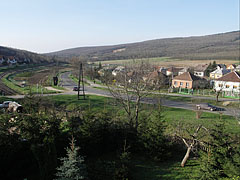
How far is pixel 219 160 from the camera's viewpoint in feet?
30.9

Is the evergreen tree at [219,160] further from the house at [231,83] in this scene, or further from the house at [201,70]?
the house at [201,70]

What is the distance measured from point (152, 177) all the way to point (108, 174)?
2.35 meters

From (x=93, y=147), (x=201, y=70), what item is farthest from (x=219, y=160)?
(x=201, y=70)

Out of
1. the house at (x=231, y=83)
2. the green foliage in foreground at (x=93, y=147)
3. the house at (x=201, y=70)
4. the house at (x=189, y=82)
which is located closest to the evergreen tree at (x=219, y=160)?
the green foliage in foreground at (x=93, y=147)

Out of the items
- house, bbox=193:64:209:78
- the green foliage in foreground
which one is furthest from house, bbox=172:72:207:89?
the green foliage in foreground

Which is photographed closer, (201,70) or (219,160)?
(219,160)

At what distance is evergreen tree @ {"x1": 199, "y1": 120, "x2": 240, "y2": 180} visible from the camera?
28.1ft

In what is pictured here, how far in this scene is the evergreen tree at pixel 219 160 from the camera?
855 centimetres


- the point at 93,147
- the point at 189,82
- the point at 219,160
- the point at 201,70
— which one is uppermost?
the point at 201,70

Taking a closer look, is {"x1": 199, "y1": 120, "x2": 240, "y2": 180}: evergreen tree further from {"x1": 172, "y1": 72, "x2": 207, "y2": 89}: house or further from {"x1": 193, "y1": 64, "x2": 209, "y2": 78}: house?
{"x1": 193, "y1": 64, "x2": 209, "y2": 78}: house

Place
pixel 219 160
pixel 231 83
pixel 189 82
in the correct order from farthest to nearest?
pixel 189 82, pixel 231 83, pixel 219 160

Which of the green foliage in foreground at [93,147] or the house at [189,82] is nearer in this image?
the green foliage in foreground at [93,147]

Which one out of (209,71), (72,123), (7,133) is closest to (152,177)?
(72,123)

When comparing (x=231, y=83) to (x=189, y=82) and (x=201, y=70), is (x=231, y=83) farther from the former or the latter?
(x=201, y=70)
